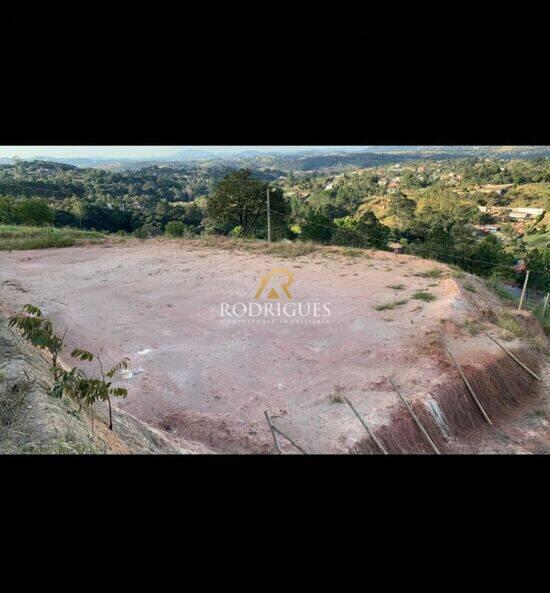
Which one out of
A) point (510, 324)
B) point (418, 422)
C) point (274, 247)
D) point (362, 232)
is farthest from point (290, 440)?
point (362, 232)

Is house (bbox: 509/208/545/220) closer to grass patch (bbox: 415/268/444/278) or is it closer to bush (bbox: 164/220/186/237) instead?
grass patch (bbox: 415/268/444/278)

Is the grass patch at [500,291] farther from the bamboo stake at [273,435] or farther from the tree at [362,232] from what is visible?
the bamboo stake at [273,435]

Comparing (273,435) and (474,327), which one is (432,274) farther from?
(273,435)

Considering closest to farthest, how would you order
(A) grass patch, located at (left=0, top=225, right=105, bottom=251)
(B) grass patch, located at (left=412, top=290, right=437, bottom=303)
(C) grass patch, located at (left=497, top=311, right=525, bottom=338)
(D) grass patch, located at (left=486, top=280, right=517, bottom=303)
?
(C) grass patch, located at (left=497, top=311, right=525, bottom=338) → (B) grass patch, located at (left=412, top=290, right=437, bottom=303) → (D) grass patch, located at (left=486, top=280, right=517, bottom=303) → (A) grass patch, located at (left=0, top=225, right=105, bottom=251)

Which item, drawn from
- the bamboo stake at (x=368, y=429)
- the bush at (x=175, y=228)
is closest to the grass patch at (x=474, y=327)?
the bamboo stake at (x=368, y=429)

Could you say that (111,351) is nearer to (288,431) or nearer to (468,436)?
(288,431)

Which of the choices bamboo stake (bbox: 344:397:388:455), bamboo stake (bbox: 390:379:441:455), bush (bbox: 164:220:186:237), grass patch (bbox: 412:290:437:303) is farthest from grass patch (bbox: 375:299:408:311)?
bush (bbox: 164:220:186:237)
